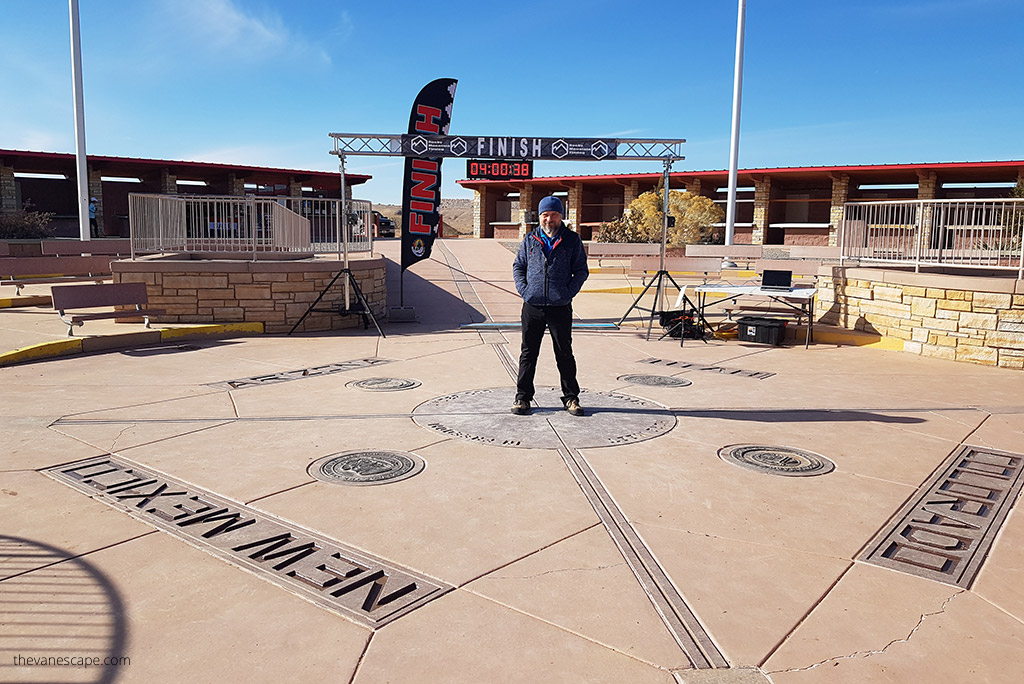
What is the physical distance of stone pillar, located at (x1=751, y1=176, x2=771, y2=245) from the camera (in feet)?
115

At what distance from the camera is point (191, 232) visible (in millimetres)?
13039

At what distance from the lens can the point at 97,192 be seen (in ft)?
101

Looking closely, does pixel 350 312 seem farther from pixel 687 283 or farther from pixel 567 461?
pixel 687 283

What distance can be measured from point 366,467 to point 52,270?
13.5m

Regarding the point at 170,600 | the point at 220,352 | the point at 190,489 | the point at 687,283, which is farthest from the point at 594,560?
the point at 687,283

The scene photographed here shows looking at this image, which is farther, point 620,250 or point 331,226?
point 620,250

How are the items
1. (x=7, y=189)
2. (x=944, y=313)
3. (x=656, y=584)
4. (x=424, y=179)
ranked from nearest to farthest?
(x=656, y=584) → (x=944, y=313) → (x=424, y=179) → (x=7, y=189)

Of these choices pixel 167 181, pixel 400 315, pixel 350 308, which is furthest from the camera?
pixel 167 181

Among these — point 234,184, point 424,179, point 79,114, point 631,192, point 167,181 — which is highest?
point 79,114

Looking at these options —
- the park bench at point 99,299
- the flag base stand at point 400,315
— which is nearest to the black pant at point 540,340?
the park bench at point 99,299

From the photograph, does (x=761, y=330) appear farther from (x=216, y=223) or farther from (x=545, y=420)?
(x=216, y=223)

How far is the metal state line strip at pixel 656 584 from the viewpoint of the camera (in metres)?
2.98

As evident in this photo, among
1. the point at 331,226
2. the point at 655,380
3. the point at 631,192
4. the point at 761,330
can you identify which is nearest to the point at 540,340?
the point at 655,380

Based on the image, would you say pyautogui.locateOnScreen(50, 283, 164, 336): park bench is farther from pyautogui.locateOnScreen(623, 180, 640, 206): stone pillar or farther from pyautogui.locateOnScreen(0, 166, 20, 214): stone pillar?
pyautogui.locateOnScreen(623, 180, 640, 206): stone pillar
